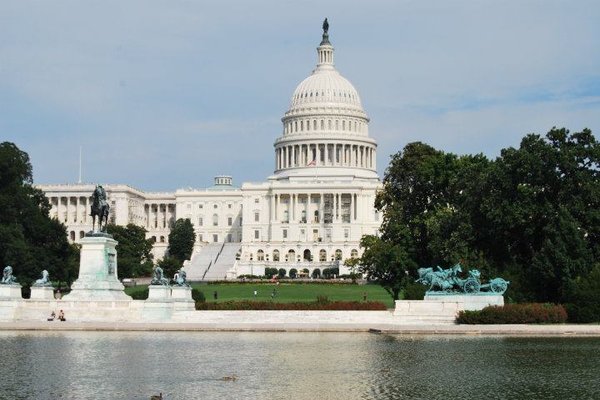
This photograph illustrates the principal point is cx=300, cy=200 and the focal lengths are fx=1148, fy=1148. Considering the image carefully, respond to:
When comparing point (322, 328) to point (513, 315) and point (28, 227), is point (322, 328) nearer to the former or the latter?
point (513, 315)

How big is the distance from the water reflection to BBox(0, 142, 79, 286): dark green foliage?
35.8 metres

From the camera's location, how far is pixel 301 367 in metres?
27.8

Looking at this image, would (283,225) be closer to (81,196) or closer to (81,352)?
(81,196)

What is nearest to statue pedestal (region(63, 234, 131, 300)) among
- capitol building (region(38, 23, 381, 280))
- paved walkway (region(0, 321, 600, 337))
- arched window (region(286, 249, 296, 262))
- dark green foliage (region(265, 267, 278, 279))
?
paved walkway (region(0, 321, 600, 337))

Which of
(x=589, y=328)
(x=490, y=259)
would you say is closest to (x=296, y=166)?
(x=490, y=259)

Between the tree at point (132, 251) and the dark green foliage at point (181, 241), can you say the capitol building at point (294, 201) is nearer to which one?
the dark green foliage at point (181, 241)

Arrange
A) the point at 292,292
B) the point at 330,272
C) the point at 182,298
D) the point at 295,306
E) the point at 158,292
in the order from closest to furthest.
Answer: the point at 158,292 → the point at 182,298 → the point at 295,306 → the point at 292,292 → the point at 330,272

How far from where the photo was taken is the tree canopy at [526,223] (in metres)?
50.2

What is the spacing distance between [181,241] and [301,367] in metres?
133

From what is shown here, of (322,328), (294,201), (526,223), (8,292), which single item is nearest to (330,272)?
(294,201)

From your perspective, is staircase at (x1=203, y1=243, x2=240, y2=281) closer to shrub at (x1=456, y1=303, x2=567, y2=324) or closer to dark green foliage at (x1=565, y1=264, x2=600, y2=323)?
dark green foliage at (x1=565, y1=264, x2=600, y2=323)

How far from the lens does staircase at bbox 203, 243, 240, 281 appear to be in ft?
436

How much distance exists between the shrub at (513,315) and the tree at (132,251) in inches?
2526

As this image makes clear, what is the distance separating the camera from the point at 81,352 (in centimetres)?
3175
